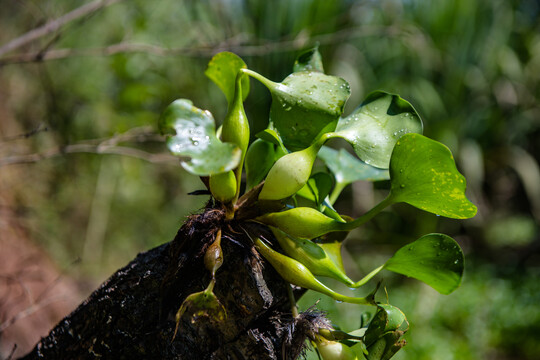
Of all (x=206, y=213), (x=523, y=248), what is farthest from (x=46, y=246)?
(x=523, y=248)

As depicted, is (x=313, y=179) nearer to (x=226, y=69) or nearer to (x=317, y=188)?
(x=317, y=188)

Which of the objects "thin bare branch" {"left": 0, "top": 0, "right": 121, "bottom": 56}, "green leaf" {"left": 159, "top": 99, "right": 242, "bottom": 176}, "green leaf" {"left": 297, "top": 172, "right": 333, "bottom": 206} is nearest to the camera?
"green leaf" {"left": 159, "top": 99, "right": 242, "bottom": 176}

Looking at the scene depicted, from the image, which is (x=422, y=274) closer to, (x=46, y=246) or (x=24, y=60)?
(x=24, y=60)

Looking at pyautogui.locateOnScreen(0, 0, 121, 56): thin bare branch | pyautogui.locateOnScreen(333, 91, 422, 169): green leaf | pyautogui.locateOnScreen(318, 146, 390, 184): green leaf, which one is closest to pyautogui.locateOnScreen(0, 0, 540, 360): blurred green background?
pyautogui.locateOnScreen(0, 0, 121, 56): thin bare branch

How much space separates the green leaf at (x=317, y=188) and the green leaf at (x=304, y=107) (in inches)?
1.6

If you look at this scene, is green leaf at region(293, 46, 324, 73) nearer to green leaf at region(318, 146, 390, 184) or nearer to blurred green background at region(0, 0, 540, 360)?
green leaf at region(318, 146, 390, 184)

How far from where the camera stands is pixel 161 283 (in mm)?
382

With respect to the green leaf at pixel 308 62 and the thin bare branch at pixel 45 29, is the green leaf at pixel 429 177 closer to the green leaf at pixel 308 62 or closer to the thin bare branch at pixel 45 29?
the green leaf at pixel 308 62

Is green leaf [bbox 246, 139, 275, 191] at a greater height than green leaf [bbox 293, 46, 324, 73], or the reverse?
green leaf [bbox 293, 46, 324, 73]

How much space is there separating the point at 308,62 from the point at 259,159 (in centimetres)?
12

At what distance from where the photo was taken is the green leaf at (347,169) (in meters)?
0.49

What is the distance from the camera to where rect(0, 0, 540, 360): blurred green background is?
5.80 ft

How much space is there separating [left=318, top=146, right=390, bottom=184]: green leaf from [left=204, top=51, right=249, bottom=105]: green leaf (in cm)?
14

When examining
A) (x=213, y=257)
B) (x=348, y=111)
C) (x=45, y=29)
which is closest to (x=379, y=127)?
(x=213, y=257)
